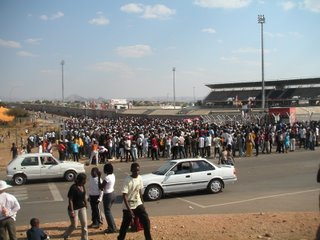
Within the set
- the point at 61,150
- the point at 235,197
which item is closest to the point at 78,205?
the point at 235,197

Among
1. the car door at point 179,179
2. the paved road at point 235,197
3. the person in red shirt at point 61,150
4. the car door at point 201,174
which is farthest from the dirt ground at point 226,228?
the person in red shirt at point 61,150

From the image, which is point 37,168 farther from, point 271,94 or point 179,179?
point 271,94

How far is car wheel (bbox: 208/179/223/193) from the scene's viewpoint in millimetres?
14984

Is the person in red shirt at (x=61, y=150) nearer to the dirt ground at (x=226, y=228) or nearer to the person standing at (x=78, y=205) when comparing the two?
the dirt ground at (x=226, y=228)

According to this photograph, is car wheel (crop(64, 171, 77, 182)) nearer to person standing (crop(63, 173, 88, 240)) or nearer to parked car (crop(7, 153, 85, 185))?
parked car (crop(7, 153, 85, 185))

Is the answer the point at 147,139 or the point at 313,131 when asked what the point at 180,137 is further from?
the point at 313,131

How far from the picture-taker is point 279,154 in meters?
27.8

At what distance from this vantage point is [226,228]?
957 cm

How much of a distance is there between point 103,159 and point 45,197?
1059cm

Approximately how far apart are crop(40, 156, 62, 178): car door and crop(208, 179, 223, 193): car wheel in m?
7.81

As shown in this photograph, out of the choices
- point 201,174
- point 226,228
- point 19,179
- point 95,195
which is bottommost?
point 19,179

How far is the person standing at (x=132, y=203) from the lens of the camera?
8.21 m

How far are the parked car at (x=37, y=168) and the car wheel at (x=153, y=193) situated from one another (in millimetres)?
6397

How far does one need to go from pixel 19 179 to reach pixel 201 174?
29.2 ft
